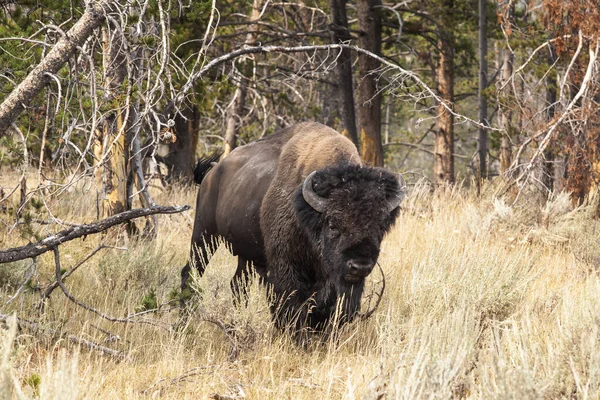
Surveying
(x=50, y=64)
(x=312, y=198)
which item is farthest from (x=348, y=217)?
(x=50, y=64)

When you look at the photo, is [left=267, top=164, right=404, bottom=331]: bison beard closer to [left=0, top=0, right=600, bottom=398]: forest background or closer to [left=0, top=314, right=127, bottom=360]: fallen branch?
[left=0, top=0, right=600, bottom=398]: forest background

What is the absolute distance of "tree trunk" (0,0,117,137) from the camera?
16.0ft

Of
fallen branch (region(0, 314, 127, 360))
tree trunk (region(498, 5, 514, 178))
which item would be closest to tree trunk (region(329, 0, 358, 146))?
tree trunk (region(498, 5, 514, 178))

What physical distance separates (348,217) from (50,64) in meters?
2.23

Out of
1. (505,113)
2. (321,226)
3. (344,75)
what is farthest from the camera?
(344,75)

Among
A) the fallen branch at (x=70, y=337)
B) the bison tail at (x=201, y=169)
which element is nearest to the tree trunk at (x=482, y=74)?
the bison tail at (x=201, y=169)

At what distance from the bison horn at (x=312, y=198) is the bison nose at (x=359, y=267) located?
0.51m

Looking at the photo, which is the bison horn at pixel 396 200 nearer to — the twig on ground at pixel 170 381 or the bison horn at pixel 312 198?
the bison horn at pixel 312 198

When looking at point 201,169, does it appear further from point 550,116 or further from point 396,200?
point 550,116

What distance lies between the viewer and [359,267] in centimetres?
478

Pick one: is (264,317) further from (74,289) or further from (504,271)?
(74,289)

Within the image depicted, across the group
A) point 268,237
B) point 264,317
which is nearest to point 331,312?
point 264,317

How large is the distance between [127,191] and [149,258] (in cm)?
109

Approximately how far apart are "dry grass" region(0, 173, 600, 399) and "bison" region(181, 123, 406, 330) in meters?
0.28
